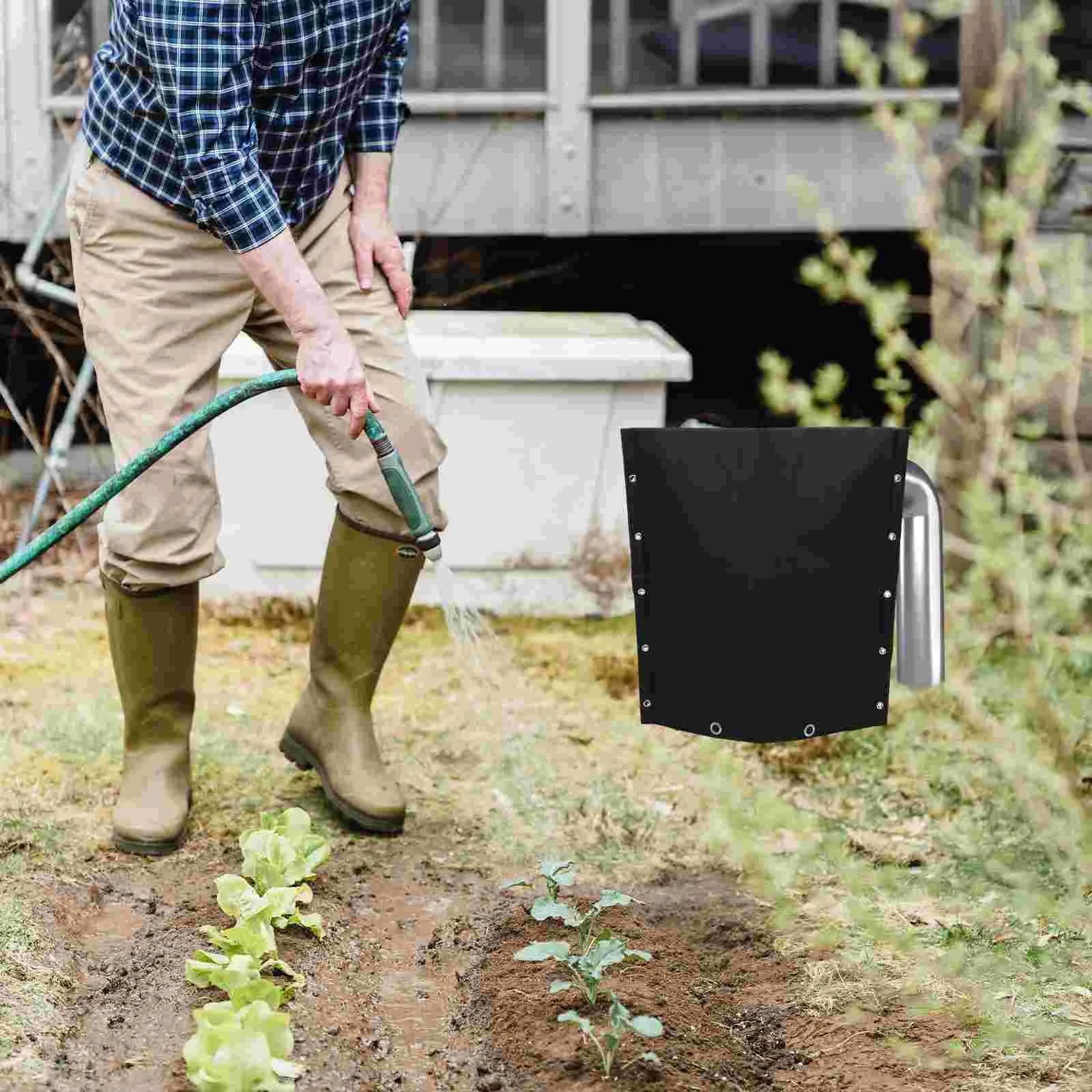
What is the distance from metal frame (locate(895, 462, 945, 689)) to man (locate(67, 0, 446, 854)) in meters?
0.79

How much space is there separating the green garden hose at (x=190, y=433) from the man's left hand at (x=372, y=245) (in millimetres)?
443

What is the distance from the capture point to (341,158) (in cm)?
269

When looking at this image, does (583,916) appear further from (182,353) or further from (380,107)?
(380,107)

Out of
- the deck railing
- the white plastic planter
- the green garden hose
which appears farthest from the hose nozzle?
the deck railing

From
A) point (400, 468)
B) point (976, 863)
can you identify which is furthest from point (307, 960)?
point (976, 863)

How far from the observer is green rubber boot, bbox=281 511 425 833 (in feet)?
9.18

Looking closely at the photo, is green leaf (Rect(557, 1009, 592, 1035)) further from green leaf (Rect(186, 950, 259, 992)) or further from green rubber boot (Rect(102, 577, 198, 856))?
green rubber boot (Rect(102, 577, 198, 856))

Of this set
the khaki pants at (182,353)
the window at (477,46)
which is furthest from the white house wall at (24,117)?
the khaki pants at (182,353)

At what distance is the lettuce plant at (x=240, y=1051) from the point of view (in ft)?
5.95

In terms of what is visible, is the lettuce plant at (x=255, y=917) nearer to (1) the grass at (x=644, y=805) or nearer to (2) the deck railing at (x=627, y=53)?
(1) the grass at (x=644, y=805)

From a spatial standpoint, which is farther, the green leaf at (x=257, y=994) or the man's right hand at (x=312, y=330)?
the man's right hand at (x=312, y=330)

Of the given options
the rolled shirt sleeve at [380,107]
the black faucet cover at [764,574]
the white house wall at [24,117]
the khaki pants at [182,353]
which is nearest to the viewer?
the black faucet cover at [764,574]

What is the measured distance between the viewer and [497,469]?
4.12 metres

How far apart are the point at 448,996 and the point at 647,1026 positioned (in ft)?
1.65
